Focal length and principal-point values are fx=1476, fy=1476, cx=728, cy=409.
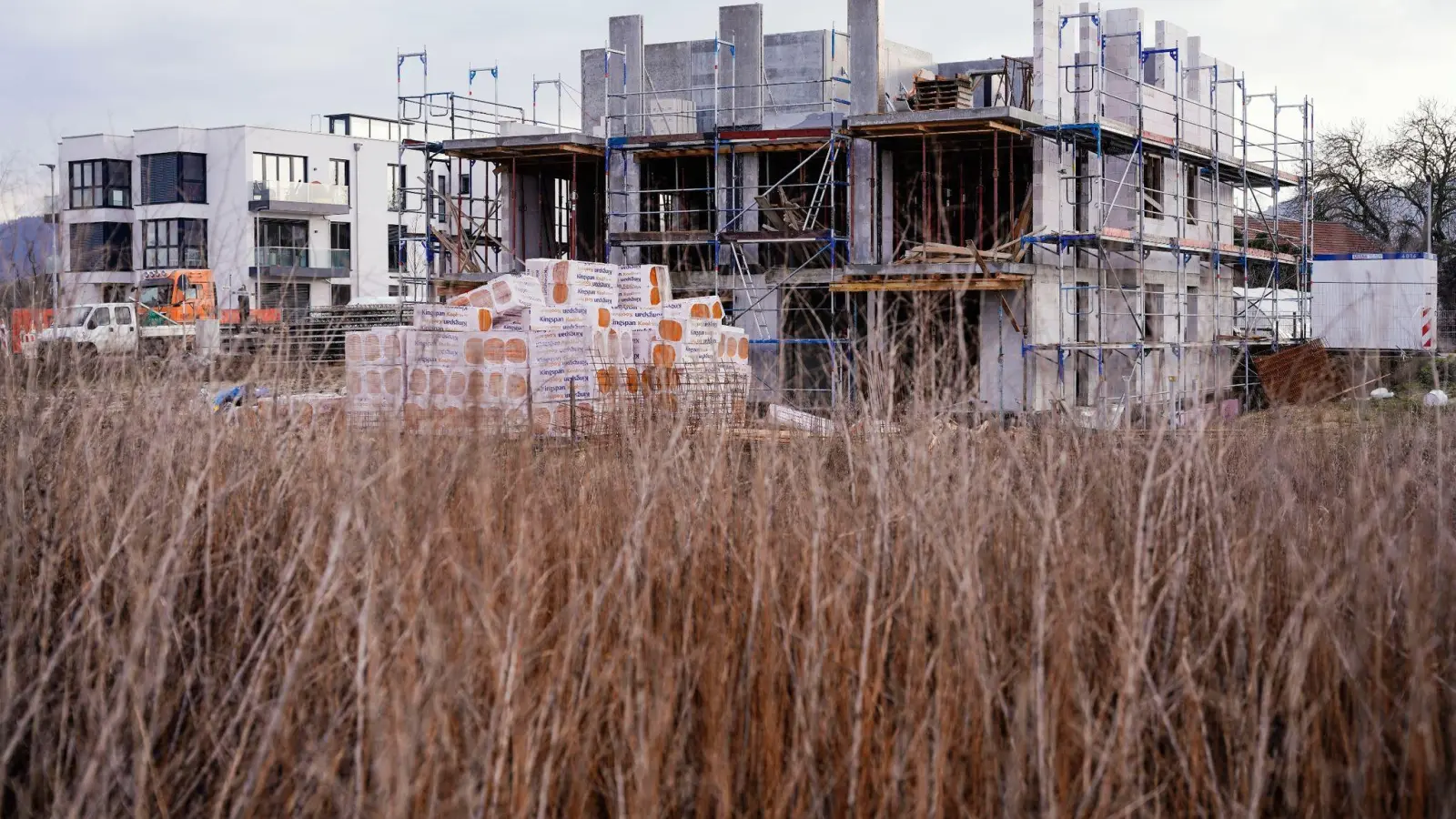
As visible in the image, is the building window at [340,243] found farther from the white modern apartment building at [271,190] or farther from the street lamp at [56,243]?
the street lamp at [56,243]

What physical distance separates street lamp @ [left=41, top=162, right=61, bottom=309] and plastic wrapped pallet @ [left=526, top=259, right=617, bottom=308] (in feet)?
30.7

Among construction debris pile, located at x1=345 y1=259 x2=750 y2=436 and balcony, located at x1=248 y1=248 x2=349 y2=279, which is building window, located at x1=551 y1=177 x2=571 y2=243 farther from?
balcony, located at x1=248 y1=248 x2=349 y2=279

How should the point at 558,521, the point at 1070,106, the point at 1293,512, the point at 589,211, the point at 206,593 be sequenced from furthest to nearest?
the point at 589,211
the point at 1070,106
the point at 1293,512
the point at 558,521
the point at 206,593

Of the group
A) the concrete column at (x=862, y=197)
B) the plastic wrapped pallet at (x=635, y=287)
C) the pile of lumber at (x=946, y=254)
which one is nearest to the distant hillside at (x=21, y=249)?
the plastic wrapped pallet at (x=635, y=287)

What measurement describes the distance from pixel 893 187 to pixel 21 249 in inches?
736

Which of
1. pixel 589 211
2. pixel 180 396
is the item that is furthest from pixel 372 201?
pixel 180 396

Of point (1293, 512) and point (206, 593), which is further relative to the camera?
point (1293, 512)

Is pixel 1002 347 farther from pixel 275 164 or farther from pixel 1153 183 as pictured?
pixel 275 164

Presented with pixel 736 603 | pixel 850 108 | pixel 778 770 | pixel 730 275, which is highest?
pixel 850 108

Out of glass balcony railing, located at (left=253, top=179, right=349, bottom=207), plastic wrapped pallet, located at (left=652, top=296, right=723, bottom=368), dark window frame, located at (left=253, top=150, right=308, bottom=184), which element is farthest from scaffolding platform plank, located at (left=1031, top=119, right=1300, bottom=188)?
dark window frame, located at (left=253, top=150, right=308, bottom=184)

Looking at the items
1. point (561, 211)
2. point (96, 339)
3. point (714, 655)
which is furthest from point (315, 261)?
point (714, 655)

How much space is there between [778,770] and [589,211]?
2466 cm

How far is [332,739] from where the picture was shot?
407cm

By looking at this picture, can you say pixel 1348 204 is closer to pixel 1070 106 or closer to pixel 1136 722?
pixel 1070 106
